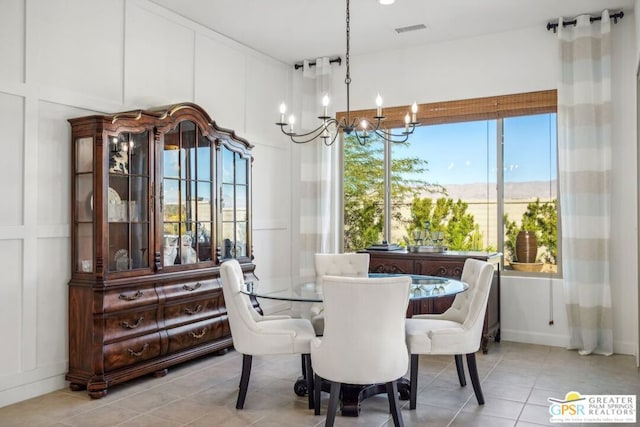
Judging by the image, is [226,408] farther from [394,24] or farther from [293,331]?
[394,24]

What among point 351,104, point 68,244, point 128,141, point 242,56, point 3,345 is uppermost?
point 242,56

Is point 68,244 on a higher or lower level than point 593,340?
higher

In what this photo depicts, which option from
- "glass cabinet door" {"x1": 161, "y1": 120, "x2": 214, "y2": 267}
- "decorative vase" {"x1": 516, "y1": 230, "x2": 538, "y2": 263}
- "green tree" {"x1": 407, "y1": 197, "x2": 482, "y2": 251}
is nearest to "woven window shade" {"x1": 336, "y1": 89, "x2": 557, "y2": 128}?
"green tree" {"x1": 407, "y1": 197, "x2": 482, "y2": 251}

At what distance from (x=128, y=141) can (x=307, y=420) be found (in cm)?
232

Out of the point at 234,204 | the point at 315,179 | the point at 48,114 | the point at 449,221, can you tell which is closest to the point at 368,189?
the point at 315,179

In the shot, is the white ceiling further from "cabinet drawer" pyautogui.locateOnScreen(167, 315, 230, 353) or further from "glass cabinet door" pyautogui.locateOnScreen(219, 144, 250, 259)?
"cabinet drawer" pyautogui.locateOnScreen(167, 315, 230, 353)

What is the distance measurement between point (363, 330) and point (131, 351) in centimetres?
192

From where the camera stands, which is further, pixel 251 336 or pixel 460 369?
pixel 460 369

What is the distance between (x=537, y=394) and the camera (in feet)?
11.4

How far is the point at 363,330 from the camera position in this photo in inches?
104

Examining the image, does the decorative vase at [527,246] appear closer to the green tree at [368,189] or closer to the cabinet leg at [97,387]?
the green tree at [368,189]

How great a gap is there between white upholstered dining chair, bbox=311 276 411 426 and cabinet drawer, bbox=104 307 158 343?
1.66 m

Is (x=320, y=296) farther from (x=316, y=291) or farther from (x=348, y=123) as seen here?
(x=348, y=123)

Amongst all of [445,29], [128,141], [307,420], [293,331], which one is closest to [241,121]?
[128,141]
